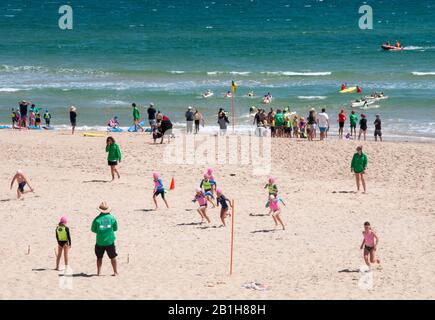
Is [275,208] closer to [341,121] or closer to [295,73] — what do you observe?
[341,121]

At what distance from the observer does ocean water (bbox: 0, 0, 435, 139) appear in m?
44.7

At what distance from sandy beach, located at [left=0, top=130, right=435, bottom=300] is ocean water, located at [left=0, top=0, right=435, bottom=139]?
33.5 feet

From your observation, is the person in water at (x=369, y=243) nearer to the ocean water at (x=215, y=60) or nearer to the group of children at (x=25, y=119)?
the ocean water at (x=215, y=60)

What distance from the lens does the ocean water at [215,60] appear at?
44719 mm

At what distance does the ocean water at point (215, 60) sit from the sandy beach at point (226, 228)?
1020cm

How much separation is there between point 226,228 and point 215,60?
4564cm

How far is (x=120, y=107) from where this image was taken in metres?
43.8

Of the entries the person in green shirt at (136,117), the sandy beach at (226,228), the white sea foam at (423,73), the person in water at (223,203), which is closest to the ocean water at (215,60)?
the white sea foam at (423,73)

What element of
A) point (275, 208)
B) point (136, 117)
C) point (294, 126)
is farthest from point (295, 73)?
point (275, 208)

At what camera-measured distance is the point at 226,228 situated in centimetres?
2053

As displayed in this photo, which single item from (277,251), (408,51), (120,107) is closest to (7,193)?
(277,251)

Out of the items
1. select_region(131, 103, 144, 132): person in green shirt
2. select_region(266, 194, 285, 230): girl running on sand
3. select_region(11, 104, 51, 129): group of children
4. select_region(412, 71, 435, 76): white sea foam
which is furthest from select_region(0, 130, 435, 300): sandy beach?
select_region(412, 71, 435, 76): white sea foam
